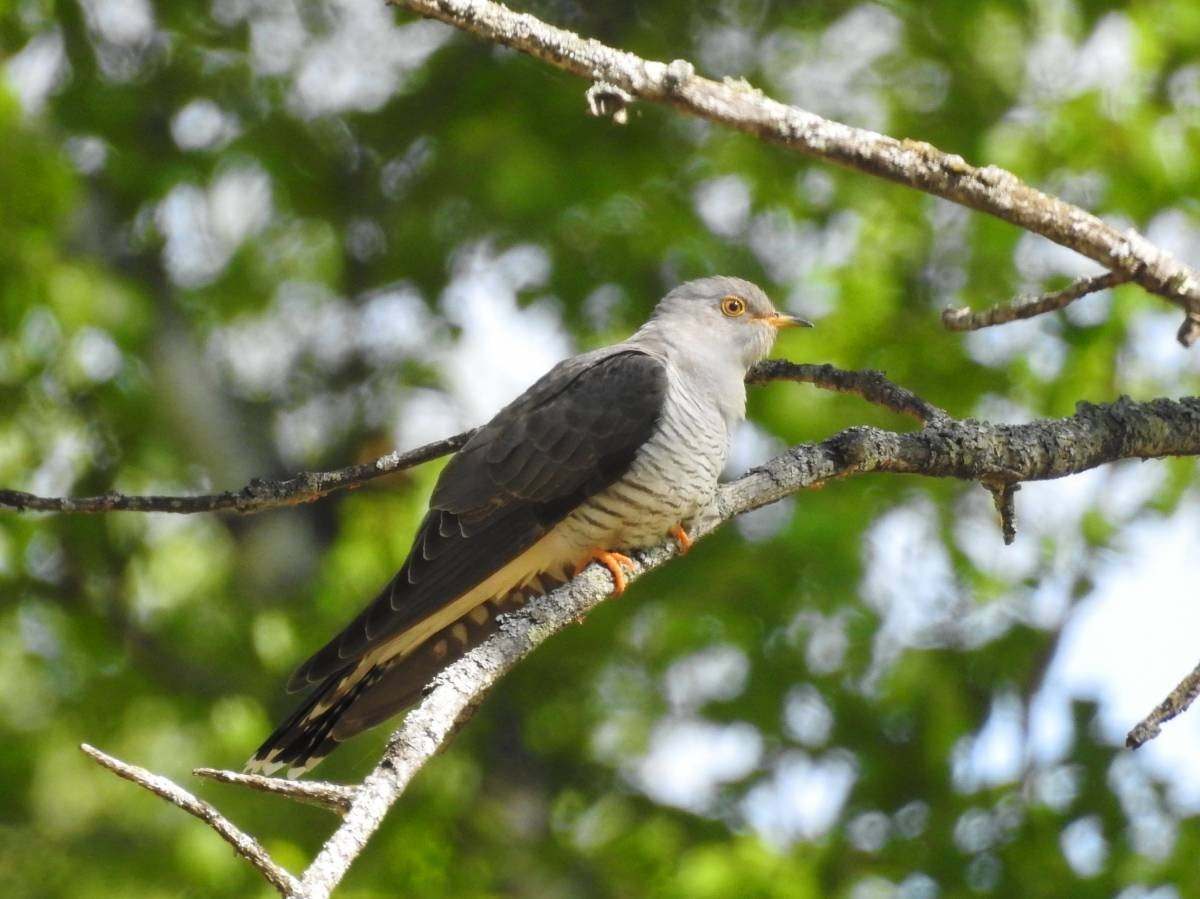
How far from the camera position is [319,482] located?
9.86 ft

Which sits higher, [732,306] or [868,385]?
[732,306]

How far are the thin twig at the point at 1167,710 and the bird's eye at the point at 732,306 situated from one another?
112 inches

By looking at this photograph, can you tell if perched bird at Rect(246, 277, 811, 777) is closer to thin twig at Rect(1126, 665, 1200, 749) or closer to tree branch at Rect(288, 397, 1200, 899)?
tree branch at Rect(288, 397, 1200, 899)

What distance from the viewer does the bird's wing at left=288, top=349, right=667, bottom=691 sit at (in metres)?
3.93

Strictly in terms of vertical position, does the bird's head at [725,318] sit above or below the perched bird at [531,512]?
above

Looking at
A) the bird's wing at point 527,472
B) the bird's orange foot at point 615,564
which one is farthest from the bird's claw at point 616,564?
the bird's wing at point 527,472

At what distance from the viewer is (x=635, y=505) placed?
12.8 feet

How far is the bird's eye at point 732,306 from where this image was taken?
4.95 m

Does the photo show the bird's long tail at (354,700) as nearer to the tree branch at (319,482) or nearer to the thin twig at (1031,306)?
the tree branch at (319,482)

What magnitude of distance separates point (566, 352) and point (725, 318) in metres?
2.81

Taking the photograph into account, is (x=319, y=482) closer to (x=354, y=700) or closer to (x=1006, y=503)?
(x=354, y=700)

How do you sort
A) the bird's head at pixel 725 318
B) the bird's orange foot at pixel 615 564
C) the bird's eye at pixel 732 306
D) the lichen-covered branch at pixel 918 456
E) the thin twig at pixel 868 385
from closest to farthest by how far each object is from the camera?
the lichen-covered branch at pixel 918 456, the thin twig at pixel 868 385, the bird's orange foot at pixel 615 564, the bird's head at pixel 725 318, the bird's eye at pixel 732 306

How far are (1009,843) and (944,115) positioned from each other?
3.59 meters

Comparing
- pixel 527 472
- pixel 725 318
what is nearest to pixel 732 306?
pixel 725 318
